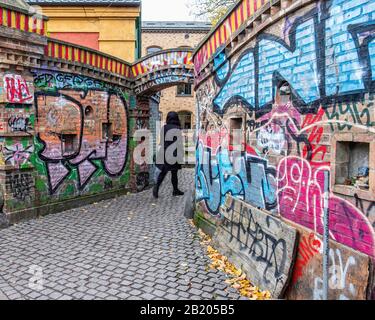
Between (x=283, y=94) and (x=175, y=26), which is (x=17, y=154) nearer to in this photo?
(x=283, y=94)

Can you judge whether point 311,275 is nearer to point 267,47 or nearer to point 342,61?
point 342,61

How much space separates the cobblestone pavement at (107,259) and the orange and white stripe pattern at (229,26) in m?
3.69

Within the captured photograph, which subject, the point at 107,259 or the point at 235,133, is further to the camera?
the point at 235,133

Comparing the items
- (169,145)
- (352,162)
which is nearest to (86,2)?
(169,145)

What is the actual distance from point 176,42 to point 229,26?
84.8ft

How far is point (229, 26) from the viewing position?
20.4 ft

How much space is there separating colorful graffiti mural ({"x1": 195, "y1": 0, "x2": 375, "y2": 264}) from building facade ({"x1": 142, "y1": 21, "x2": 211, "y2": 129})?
24.1 metres

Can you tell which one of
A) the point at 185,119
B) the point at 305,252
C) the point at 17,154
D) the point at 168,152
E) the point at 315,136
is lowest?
the point at 305,252

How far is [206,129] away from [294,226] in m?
3.90

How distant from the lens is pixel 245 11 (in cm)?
554

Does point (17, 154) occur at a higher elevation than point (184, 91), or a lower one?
lower

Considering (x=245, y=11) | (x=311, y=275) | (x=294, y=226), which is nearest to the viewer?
(x=311, y=275)

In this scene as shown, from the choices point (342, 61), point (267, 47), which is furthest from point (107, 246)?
point (342, 61)

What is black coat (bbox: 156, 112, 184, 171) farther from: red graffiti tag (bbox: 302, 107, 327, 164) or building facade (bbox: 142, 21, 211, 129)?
building facade (bbox: 142, 21, 211, 129)
